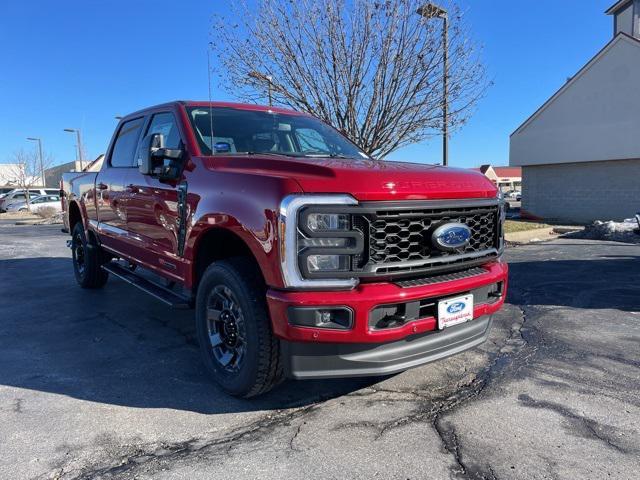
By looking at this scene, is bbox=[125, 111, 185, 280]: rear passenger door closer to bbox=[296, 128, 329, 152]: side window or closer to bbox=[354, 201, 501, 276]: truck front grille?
bbox=[296, 128, 329, 152]: side window

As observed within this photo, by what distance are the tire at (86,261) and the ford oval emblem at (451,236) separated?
4.77 metres

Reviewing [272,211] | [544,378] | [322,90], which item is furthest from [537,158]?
[272,211]

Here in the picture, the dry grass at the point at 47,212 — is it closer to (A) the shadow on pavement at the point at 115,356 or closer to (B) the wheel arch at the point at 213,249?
(A) the shadow on pavement at the point at 115,356

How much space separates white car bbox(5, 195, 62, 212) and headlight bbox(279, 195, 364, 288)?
29160 millimetres

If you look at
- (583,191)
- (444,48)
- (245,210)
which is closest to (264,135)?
(245,210)

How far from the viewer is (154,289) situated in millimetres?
4391

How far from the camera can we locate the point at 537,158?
2194 cm

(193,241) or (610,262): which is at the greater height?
(193,241)

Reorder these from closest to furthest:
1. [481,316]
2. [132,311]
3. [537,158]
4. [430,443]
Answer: [430,443], [481,316], [132,311], [537,158]

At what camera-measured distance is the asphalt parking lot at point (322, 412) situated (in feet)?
8.28

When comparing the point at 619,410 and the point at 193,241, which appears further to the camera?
the point at 193,241

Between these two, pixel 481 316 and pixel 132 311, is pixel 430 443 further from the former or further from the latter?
pixel 132 311

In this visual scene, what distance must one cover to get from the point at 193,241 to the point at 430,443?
2076 mm

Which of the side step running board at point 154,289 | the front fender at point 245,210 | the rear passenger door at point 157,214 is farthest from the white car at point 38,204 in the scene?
the front fender at point 245,210
